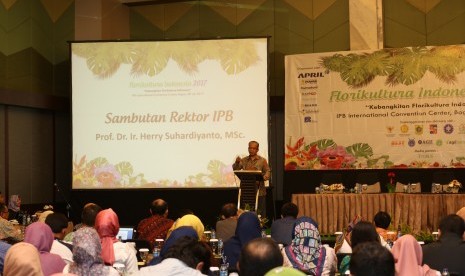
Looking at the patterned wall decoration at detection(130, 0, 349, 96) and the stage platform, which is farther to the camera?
the patterned wall decoration at detection(130, 0, 349, 96)

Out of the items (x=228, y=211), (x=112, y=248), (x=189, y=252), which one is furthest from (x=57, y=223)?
(x=189, y=252)

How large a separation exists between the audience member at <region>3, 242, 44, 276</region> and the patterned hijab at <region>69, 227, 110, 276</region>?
38cm

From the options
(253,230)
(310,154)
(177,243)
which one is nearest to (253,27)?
(310,154)

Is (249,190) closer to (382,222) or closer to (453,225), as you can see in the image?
(382,222)

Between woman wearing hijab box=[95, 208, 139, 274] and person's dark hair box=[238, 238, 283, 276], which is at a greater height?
person's dark hair box=[238, 238, 283, 276]

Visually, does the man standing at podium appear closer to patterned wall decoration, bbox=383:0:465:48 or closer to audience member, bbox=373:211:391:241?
audience member, bbox=373:211:391:241

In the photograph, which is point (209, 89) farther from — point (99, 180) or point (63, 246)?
point (63, 246)

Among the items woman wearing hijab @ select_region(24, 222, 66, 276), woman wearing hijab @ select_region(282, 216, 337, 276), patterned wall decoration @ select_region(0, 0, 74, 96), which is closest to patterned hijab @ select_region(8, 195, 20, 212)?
patterned wall decoration @ select_region(0, 0, 74, 96)

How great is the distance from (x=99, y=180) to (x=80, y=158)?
466mm

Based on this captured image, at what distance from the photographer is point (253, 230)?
5.68m

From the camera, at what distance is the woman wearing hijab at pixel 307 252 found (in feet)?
16.9

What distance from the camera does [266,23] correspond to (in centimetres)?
1345

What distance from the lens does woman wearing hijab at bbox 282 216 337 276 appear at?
516cm

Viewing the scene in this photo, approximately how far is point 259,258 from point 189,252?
3.81ft
